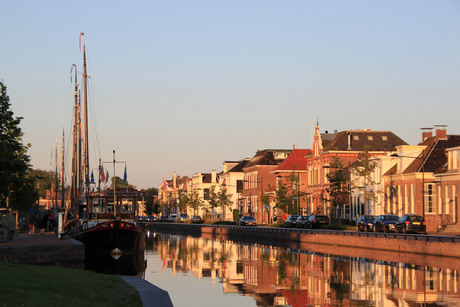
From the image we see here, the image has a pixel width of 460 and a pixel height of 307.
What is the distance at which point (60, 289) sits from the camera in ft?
64.2

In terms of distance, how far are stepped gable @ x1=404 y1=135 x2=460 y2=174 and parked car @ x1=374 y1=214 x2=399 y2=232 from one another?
34.9ft

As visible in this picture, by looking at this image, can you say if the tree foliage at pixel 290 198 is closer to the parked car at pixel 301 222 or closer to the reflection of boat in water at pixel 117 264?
the parked car at pixel 301 222

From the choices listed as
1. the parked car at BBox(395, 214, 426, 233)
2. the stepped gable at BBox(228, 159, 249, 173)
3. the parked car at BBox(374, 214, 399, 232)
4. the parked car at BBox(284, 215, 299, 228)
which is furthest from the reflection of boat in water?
the stepped gable at BBox(228, 159, 249, 173)

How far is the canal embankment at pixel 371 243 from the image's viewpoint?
4394 centimetres

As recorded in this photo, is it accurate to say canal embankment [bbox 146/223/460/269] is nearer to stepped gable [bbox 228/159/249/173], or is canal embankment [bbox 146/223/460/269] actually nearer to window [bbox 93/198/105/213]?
window [bbox 93/198/105/213]

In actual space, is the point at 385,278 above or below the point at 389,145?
below

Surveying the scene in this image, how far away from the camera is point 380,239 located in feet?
173

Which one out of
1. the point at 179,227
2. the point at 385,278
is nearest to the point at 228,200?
the point at 179,227

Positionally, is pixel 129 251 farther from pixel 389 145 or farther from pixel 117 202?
pixel 389 145

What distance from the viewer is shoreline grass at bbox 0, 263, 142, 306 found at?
17047 millimetres

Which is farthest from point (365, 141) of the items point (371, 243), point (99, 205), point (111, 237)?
point (111, 237)

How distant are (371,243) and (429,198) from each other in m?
22.0

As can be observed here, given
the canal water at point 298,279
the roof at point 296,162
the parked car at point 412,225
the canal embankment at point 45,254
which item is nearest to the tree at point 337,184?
the parked car at point 412,225

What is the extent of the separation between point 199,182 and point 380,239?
469ft
